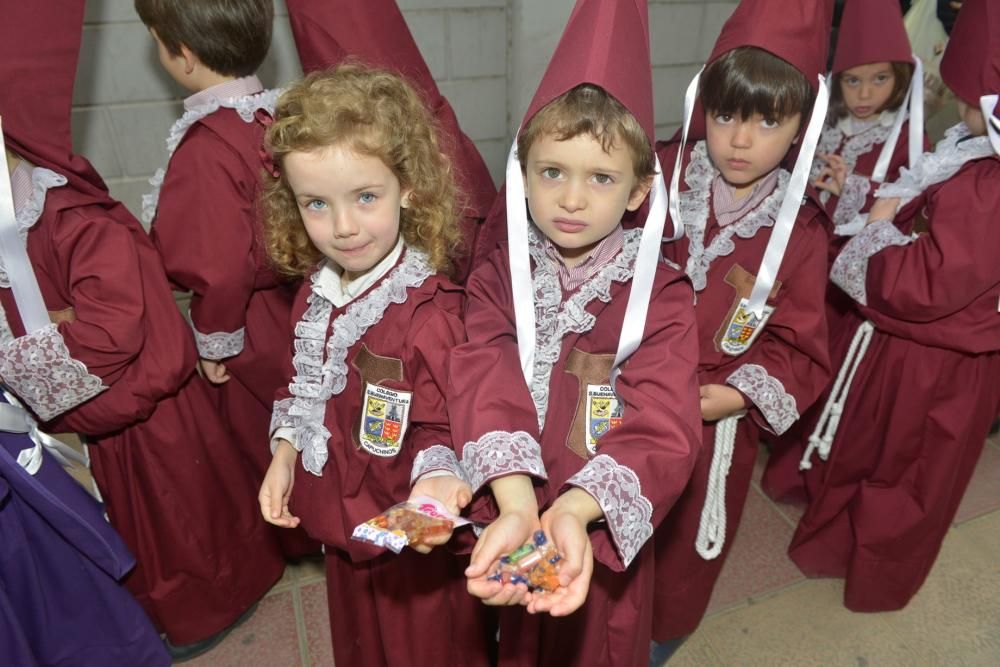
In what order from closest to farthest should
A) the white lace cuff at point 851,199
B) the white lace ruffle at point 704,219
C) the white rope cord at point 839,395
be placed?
the white lace ruffle at point 704,219 → the white rope cord at point 839,395 → the white lace cuff at point 851,199

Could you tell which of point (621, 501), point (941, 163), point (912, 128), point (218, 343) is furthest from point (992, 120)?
point (218, 343)

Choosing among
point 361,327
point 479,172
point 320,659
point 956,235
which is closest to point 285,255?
point 361,327

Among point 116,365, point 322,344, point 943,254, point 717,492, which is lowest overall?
point 717,492

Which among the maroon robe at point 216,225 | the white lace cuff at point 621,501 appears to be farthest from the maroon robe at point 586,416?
the maroon robe at point 216,225

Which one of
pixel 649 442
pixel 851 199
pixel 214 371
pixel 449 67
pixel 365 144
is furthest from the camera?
pixel 449 67

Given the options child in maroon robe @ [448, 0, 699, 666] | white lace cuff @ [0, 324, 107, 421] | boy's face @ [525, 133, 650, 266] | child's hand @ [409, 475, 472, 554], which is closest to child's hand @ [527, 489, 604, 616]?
child in maroon robe @ [448, 0, 699, 666]

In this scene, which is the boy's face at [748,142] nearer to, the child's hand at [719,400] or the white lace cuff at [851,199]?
the child's hand at [719,400]

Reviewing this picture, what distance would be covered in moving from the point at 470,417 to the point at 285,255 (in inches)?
22.4

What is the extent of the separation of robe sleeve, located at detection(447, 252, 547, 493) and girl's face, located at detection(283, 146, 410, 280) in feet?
0.72

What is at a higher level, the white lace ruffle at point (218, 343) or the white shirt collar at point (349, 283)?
the white shirt collar at point (349, 283)

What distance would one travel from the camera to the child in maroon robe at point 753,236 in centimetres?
152

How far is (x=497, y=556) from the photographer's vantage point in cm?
106

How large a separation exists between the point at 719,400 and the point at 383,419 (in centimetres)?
74

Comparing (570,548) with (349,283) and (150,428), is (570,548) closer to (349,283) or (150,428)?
(349,283)
